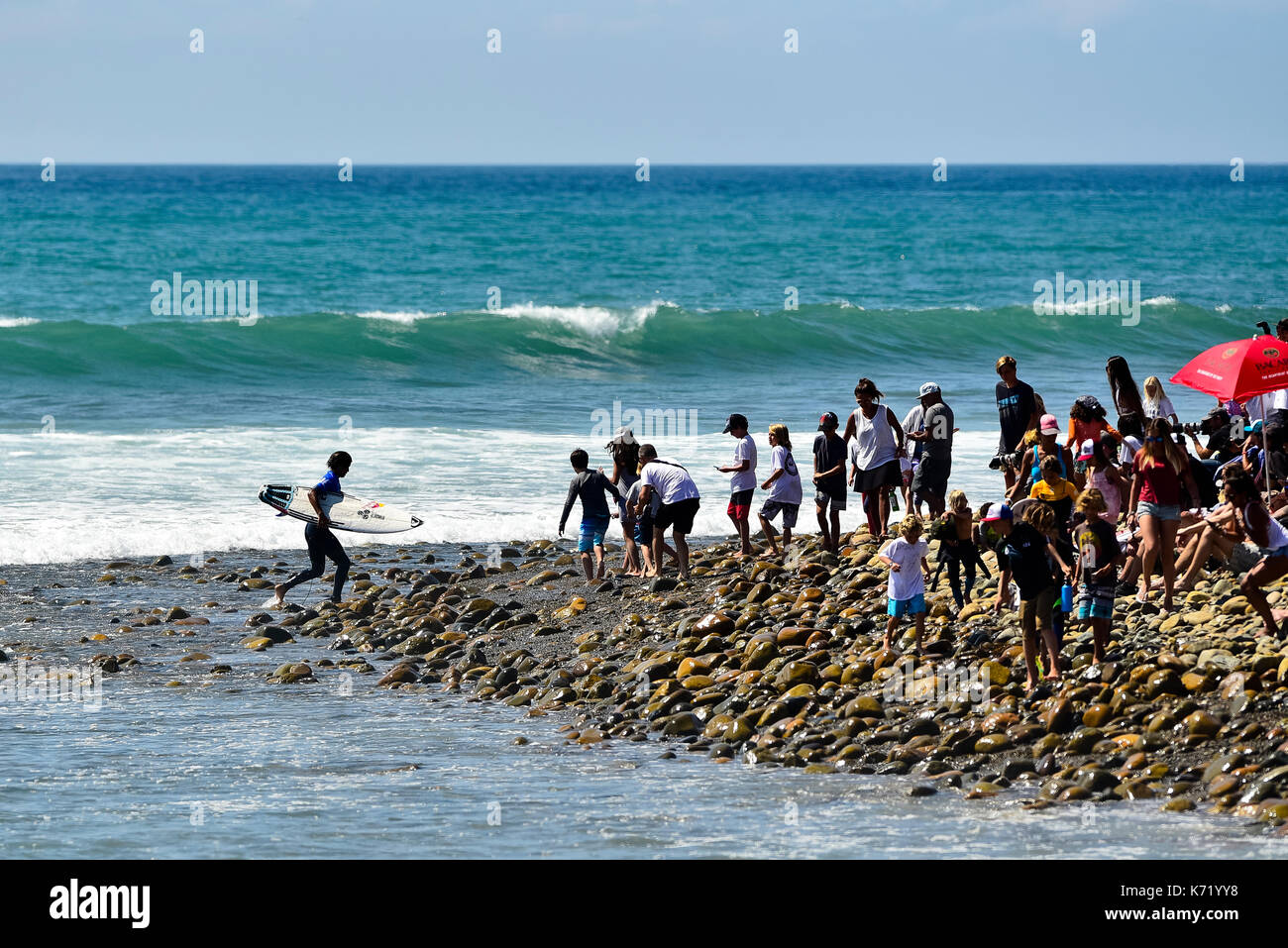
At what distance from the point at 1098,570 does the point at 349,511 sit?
10.4 metres

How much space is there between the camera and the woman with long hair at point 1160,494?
11.6m

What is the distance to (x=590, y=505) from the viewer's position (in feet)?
50.1

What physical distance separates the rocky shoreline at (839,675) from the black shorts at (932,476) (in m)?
0.80

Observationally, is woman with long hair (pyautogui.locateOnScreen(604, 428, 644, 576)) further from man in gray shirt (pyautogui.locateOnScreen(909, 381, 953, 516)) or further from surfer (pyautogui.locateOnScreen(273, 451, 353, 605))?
man in gray shirt (pyautogui.locateOnScreen(909, 381, 953, 516))

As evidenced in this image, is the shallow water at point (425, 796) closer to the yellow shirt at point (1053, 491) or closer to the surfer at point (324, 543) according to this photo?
the surfer at point (324, 543)

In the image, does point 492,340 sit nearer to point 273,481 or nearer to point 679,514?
point 273,481

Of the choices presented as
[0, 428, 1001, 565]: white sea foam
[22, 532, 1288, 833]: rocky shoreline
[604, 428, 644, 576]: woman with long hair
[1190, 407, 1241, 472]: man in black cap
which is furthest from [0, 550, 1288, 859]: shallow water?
[0, 428, 1001, 565]: white sea foam

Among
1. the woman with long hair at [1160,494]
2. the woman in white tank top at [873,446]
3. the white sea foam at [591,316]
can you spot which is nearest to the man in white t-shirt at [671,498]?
the woman in white tank top at [873,446]

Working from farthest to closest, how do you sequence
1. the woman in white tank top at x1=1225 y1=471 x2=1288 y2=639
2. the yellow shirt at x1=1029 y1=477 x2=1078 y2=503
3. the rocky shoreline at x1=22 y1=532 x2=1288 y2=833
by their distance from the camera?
1. the yellow shirt at x1=1029 y1=477 x2=1078 y2=503
2. the woman in white tank top at x1=1225 y1=471 x2=1288 y2=639
3. the rocky shoreline at x1=22 y1=532 x2=1288 y2=833

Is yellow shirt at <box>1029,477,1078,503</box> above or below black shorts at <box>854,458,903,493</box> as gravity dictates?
above

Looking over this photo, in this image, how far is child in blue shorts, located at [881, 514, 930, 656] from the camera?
11750mm

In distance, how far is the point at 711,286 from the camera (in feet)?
178

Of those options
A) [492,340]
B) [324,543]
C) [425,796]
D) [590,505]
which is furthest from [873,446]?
[492,340]

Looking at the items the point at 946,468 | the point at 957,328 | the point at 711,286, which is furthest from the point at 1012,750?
the point at 711,286
